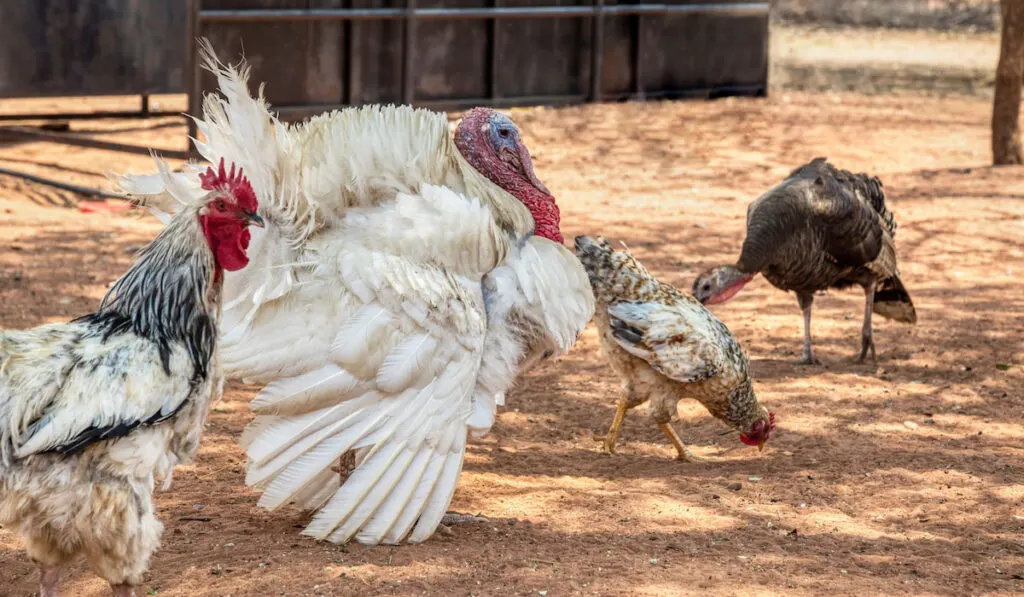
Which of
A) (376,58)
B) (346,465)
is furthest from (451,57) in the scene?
(346,465)

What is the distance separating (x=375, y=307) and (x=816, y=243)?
4030mm

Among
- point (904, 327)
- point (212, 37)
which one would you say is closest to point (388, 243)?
point (904, 327)

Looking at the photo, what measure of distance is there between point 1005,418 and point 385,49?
374 inches

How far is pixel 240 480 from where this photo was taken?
5.66 meters

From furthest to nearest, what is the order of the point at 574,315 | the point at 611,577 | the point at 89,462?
the point at 574,315, the point at 611,577, the point at 89,462

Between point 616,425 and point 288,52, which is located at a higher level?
point 288,52

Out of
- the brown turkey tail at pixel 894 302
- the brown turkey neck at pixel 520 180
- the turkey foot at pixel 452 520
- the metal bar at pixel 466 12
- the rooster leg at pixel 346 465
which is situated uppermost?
the metal bar at pixel 466 12

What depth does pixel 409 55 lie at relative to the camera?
1419cm

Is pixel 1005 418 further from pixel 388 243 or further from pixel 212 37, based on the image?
pixel 212 37

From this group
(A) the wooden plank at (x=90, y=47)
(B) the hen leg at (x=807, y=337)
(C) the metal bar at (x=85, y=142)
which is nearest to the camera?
(B) the hen leg at (x=807, y=337)

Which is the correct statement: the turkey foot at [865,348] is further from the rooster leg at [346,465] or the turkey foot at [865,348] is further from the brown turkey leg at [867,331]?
the rooster leg at [346,465]

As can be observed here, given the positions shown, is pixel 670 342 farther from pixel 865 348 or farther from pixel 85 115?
pixel 85 115

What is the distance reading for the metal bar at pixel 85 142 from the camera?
472 inches

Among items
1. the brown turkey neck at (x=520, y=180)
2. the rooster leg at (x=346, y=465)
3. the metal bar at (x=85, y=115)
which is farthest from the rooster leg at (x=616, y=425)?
the metal bar at (x=85, y=115)
